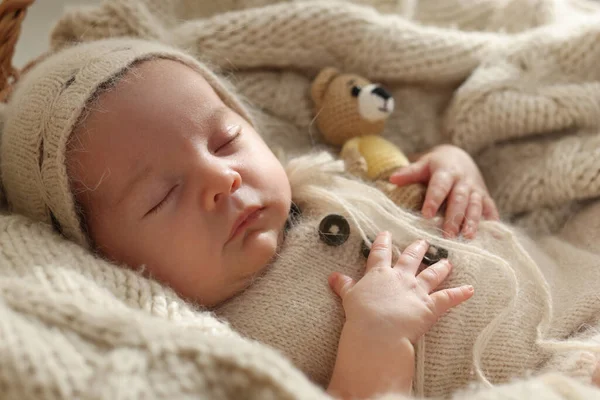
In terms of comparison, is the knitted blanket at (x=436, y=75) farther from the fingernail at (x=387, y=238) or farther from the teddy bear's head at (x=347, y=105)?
the fingernail at (x=387, y=238)

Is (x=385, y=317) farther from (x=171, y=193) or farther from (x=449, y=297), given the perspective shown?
(x=171, y=193)

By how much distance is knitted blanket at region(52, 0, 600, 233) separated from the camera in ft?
3.81

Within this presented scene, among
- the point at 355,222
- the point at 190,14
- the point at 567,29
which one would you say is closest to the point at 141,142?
the point at 355,222

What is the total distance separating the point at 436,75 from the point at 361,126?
23 cm

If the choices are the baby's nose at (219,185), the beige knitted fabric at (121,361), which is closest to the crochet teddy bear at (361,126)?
the baby's nose at (219,185)

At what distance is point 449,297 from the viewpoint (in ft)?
2.76

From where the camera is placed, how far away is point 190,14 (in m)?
1.43

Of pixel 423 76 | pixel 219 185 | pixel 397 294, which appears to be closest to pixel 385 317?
pixel 397 294

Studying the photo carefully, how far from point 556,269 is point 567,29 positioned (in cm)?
57

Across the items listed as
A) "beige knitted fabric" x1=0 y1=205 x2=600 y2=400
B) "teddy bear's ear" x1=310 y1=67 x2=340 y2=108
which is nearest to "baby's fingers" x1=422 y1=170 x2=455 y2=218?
"teddy bear's ear" x1=310 y1=67 x2=340 y2=108

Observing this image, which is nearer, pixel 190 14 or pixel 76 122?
pixel 76 122

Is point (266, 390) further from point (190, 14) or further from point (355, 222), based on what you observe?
point (190, 14)

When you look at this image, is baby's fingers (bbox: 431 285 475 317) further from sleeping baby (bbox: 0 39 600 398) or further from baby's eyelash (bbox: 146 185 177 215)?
baby's eyelash (bbox: 146 185 177 215)

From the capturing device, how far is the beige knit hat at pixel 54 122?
89cm
